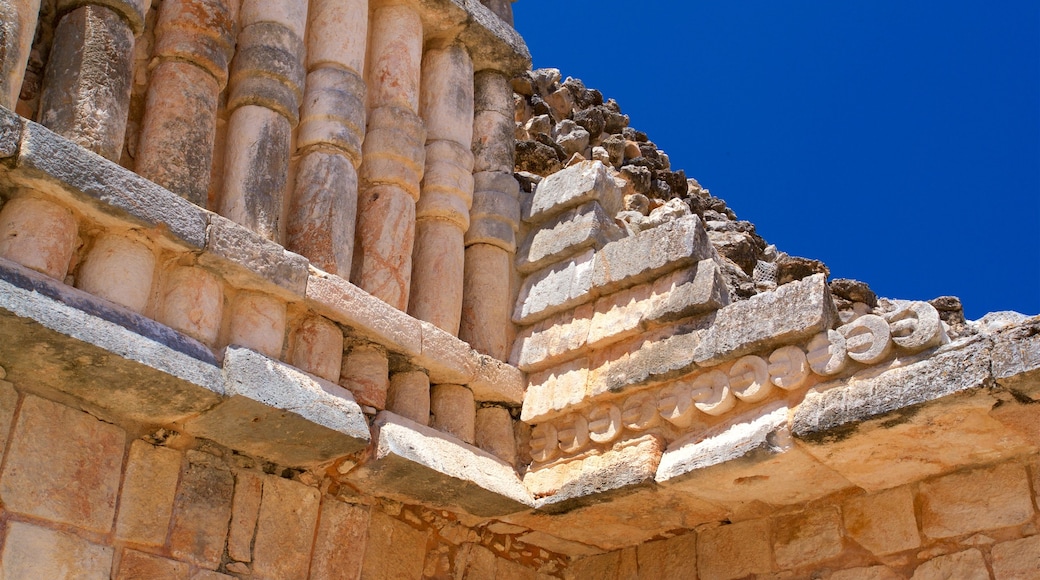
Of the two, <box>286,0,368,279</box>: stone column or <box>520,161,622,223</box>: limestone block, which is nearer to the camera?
<box>286,0,368,279</box>: stone column

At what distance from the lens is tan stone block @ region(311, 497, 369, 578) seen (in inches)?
188

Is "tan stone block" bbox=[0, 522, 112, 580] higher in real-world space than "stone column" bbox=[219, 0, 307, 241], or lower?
lower

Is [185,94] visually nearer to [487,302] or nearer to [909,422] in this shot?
[487,302]

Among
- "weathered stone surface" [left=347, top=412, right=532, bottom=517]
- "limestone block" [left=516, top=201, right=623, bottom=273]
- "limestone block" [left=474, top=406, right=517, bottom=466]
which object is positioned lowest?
"weathered stone surface" [left=347, top=412, right=532, bottom=517]

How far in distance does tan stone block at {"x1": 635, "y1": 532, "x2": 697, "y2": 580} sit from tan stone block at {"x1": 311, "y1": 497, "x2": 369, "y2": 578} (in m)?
1.39

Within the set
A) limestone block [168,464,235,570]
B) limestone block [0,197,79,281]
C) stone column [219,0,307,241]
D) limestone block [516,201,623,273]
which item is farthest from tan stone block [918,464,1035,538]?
limestone block [0,197,79,281]

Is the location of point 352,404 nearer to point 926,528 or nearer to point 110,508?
point 110,508

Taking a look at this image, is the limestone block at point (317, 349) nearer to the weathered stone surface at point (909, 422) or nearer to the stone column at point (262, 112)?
the stone column at point (262, 112)

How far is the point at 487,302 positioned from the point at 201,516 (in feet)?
6.24

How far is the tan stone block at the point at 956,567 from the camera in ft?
15.0

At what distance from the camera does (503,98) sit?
6562mm

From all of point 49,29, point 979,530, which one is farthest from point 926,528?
point 49,29

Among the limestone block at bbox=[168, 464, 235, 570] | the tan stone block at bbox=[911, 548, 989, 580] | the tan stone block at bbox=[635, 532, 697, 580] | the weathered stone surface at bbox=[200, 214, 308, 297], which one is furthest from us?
the tan stone block at bbox=[635, 532, 697, 580]

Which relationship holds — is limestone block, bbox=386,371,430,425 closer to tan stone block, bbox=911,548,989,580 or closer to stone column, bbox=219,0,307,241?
stone column, bbox=219,0,307,241
